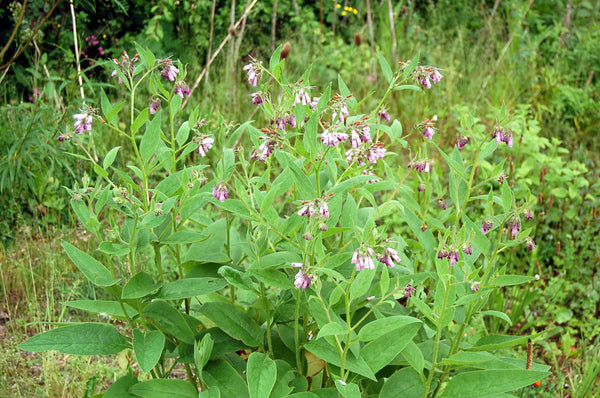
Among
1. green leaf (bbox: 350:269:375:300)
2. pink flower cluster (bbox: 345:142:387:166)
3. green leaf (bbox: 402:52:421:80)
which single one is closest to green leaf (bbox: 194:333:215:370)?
green leaf (bbox: 350:269:375:300)

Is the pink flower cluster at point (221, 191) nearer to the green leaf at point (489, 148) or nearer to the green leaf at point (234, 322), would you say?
the green leaf at point (234, 322)

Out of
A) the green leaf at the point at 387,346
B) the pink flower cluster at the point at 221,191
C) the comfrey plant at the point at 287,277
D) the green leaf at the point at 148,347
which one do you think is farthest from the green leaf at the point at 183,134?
the green leaf at the point at 387,346

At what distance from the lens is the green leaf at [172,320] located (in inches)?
58.7

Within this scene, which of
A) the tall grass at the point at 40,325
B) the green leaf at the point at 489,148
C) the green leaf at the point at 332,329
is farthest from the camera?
the tall grass at the point at 40,325

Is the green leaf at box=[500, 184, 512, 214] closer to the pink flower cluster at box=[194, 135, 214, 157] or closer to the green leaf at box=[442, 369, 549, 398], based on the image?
the green leaf at box=[442, 369, 549, 398]

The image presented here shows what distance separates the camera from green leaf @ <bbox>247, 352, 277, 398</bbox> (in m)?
1.31

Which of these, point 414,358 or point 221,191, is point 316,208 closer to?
point 221,191

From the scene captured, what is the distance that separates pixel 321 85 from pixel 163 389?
3880 millimetres

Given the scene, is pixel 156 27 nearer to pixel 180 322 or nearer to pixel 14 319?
pixel 14 319

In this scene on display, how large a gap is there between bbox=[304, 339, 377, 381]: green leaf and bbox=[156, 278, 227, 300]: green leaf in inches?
10.0

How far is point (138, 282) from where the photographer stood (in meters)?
1.42

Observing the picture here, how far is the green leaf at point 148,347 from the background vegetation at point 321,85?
1.07 ft

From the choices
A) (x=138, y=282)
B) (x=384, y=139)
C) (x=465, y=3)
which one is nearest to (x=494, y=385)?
(x=138, y=282)

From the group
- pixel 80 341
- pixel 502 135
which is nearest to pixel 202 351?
pixel 80 341
